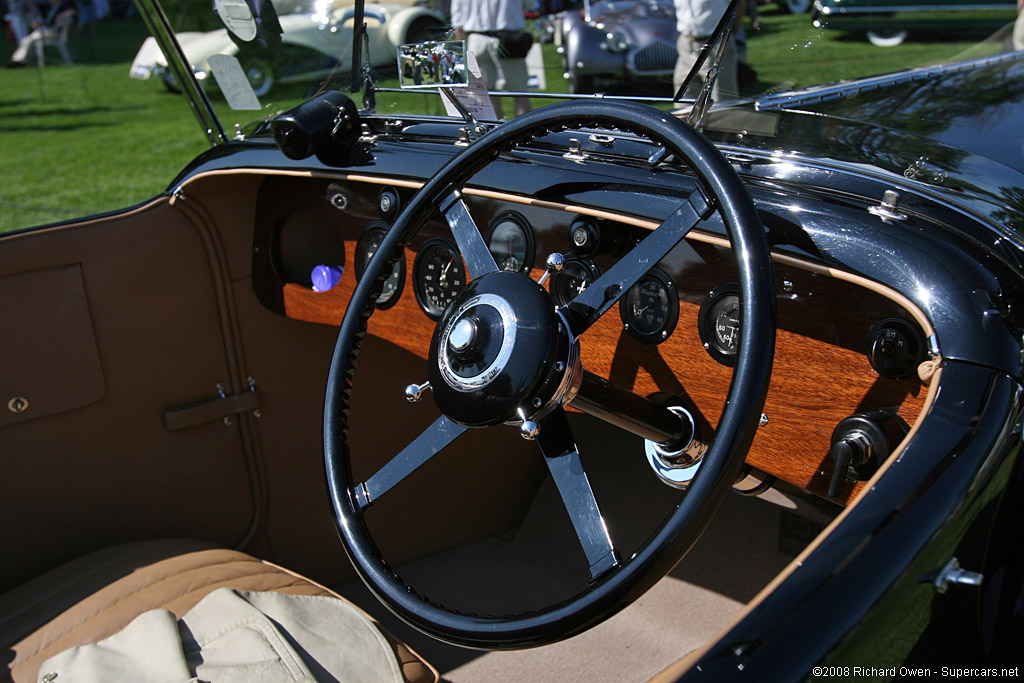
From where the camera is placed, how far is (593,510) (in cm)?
104

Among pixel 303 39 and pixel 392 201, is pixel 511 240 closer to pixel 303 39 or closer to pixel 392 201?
pixel 392 201

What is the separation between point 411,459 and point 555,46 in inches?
47.8

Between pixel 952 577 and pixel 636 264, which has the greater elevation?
pixel 636 264

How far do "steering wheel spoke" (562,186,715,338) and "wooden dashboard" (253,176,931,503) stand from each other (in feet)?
0.49

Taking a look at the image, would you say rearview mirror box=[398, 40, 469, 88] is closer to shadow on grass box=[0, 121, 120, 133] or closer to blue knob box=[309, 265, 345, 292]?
blue knob box=[309, 265, 345, 292]

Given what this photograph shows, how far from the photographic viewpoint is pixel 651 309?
140cm

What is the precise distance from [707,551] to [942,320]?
1.40m

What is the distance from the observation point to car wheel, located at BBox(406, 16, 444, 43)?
1.70m

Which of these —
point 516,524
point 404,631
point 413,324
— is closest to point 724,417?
point 413,324

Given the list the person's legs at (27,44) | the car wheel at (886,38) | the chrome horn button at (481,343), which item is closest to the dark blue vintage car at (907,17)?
the car wheel at (886,38)

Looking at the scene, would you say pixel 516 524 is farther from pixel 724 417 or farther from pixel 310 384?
pixel 724 417

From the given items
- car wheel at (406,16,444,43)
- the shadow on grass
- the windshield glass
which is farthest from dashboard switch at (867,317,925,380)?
the shadow on grass

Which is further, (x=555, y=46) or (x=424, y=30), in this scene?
(x=555, y=46)

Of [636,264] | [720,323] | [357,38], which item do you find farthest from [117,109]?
[636,264]
